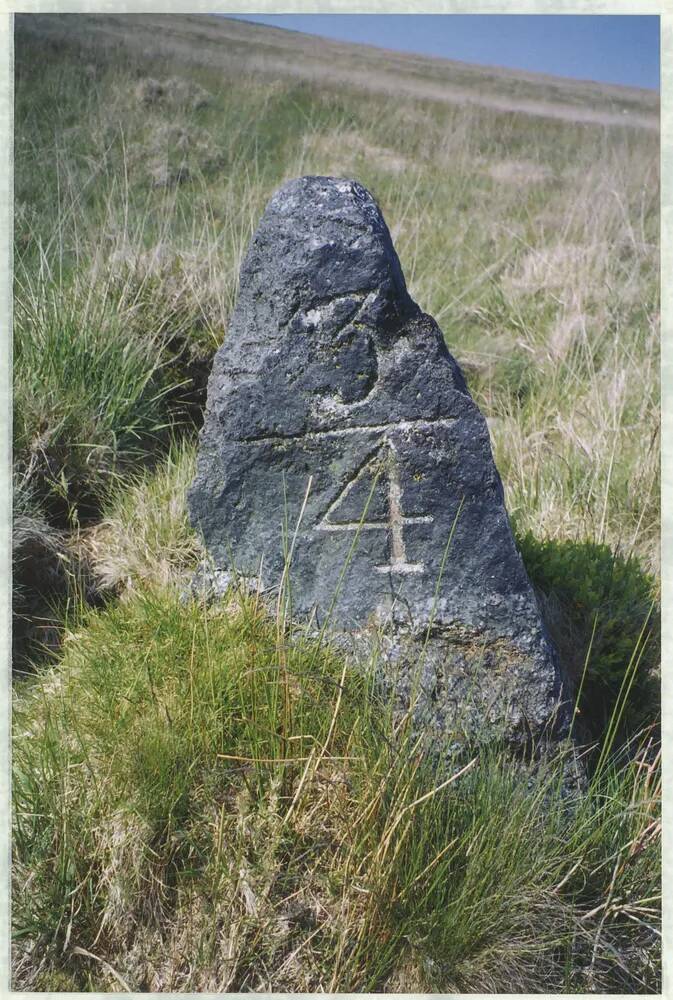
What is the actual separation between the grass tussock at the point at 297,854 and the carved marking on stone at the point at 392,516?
1.13 ft

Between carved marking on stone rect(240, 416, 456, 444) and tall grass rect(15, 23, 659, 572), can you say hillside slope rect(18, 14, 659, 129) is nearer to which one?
tall grass rect(15, 23, 659, 572)

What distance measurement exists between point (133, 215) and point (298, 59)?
26.9 ft

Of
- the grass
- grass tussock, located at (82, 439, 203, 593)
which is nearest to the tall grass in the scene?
the grass

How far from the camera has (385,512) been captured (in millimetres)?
2322

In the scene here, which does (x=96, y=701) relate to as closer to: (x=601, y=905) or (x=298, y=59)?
(x=601, y=905)

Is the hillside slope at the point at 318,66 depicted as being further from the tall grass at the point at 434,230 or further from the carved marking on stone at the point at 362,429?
the carved marking on stone at the point at 362,429

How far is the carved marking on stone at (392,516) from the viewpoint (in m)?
2.30

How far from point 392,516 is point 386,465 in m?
0.15

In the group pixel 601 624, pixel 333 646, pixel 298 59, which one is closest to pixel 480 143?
pixel 298 59

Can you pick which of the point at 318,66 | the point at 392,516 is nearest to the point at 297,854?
the point at 392,516

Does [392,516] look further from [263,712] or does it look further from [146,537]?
[146,537]

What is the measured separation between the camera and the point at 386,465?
2299 millimetres

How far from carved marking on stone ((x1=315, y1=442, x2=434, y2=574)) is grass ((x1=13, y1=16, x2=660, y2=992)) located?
32cm

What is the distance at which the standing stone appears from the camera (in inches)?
88.6
